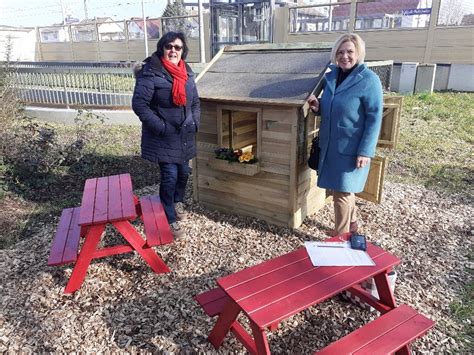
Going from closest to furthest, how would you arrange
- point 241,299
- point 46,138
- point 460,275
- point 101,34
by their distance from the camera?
point 241,299 → point 460,275 → point 46,138 → point 101,34

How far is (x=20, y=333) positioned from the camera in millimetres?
2777

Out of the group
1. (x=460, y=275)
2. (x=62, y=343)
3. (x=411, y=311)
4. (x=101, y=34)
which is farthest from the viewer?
(x=101, y=34)

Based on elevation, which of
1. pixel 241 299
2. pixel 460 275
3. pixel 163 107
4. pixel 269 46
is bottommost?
pixel 460 275

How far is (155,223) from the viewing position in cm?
343

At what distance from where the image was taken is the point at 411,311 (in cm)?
246

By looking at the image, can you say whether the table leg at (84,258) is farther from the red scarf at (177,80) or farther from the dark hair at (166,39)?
the dark hair at (166,39)

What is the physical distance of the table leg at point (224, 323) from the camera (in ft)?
7.81

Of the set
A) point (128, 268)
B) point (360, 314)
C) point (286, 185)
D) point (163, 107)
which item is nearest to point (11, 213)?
point (128, 268)

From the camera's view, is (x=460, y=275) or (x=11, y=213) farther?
(x=11, y=213)

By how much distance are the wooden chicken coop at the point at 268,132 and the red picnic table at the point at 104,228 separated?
1.11m

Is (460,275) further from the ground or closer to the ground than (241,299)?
closer to the ground

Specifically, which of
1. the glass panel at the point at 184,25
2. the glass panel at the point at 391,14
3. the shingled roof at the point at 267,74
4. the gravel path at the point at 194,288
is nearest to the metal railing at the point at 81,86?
the shingled roof at the point at 267,74

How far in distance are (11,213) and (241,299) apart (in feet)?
12.2

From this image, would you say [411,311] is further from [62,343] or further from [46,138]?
[46,138]
